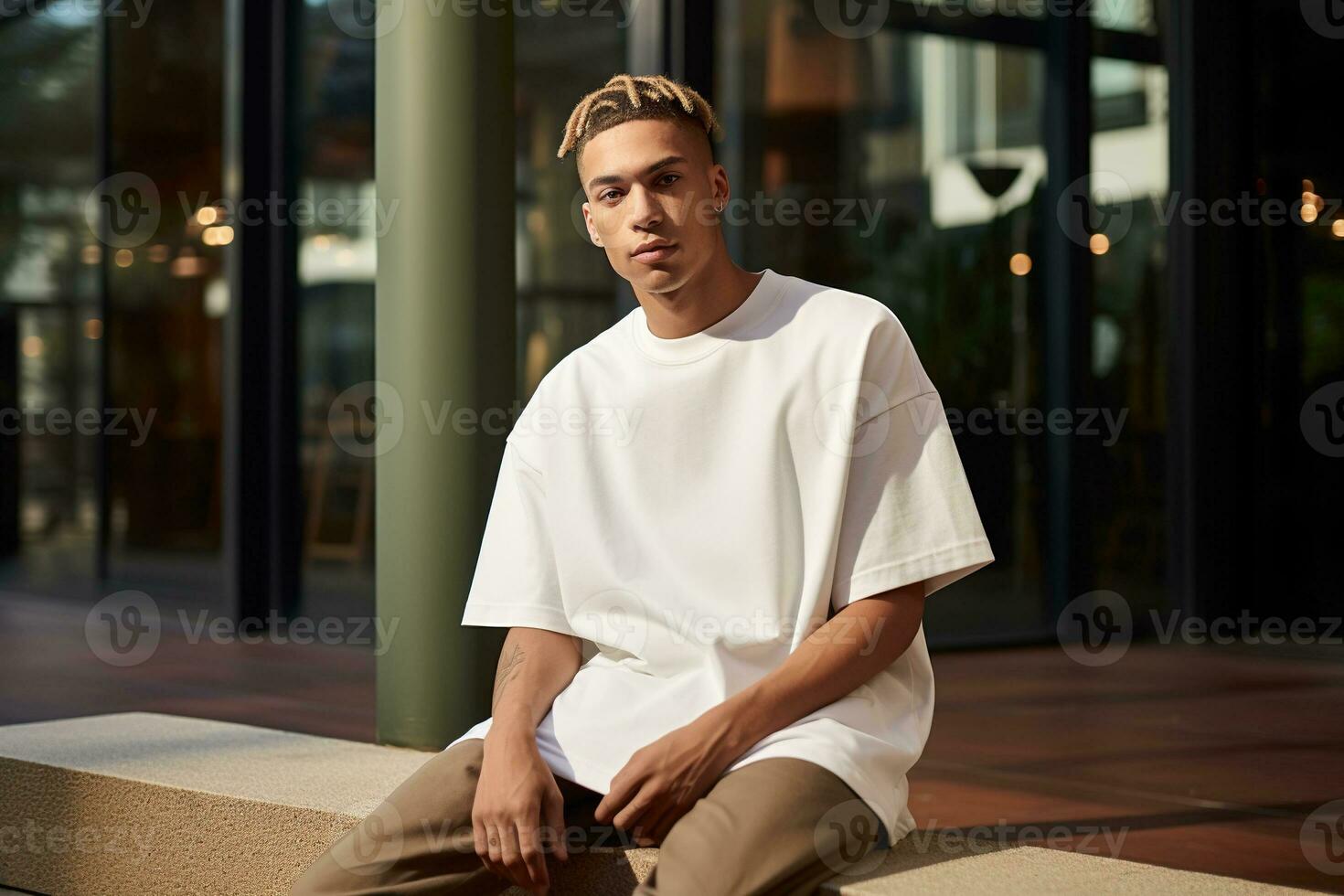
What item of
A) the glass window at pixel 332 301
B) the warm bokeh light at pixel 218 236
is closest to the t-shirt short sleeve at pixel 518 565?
the glass window at pixel 332 301

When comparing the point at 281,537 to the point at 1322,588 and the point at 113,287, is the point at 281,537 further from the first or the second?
the point at 1322,588

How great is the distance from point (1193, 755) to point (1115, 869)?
2212mm

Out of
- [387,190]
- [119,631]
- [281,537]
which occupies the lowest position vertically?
[119,631]

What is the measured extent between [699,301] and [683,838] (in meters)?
0.78

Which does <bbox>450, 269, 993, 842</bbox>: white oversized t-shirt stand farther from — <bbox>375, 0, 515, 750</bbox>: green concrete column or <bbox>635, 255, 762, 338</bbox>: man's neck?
<bbox>375, 0, 515, 750</bbox>: green concrete column

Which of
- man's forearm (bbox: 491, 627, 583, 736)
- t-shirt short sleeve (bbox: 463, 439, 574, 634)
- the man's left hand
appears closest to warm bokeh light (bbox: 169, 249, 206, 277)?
t-shirt short sleeve (bbox: 463, 439, 574, 634)

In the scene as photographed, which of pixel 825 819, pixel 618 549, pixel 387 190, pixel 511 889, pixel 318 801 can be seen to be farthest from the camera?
pixel 387 190

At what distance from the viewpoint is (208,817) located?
281cm

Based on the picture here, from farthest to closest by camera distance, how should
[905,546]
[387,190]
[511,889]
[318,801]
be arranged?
1. [387,190]
2. [318,801]
3. [511,889]
4. [905,546]

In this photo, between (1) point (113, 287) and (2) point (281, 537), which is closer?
(2) point (281, 537)

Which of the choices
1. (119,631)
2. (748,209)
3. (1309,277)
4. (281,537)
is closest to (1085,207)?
(1309,277)

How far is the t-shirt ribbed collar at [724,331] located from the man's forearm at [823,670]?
0.43m

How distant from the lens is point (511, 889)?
2422 millimetres

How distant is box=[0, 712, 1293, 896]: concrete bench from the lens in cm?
224
